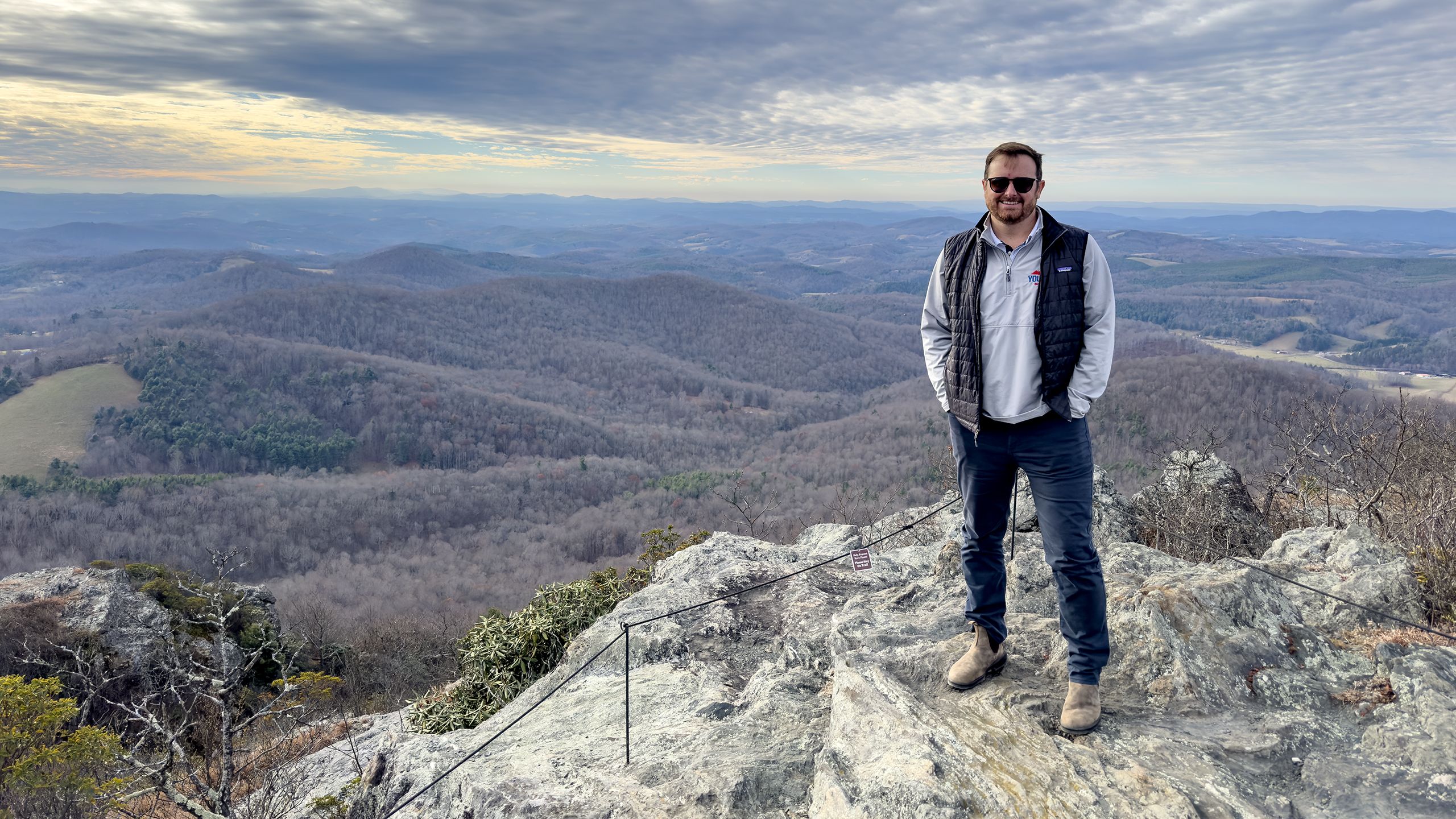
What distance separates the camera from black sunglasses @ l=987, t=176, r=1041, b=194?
4.08m

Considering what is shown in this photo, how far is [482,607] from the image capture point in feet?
163

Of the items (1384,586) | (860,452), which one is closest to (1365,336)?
(860,452)

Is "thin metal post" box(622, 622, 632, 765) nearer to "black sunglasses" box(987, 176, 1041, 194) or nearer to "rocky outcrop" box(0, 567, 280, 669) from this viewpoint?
"black sunglasses" box(987, 176, 1041, 194)

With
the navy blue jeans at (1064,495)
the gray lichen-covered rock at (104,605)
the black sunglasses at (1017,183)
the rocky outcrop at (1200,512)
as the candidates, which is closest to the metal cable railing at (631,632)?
the rocky outcrop at (1200,512)

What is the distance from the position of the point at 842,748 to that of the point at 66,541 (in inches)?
3201

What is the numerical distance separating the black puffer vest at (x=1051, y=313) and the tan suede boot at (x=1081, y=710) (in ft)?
5.10

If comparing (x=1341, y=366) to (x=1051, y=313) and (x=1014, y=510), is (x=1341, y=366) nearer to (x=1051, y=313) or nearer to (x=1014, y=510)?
(x=1014, y=510)

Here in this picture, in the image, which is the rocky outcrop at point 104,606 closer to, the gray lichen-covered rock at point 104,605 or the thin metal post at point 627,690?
the gray lichen-covered rock at point 104,605

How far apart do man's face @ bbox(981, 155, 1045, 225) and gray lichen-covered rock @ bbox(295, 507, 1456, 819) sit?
2811 millimetres

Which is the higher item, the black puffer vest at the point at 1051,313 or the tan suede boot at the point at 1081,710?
the black puffer vest at the point at 1051,313

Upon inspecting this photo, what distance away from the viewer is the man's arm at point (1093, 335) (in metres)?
4.02

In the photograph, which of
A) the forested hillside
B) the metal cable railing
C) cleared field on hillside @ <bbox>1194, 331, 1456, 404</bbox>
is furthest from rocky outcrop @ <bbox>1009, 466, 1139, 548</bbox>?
cleared field on hillside @ <bbox>1194, 331, 1456, 404</bbox>

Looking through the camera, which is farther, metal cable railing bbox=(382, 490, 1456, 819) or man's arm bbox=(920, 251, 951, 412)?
metal cable railing bbox=(382, 490, 1456, 819)

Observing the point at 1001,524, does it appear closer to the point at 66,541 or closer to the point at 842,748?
the point at 842,748
